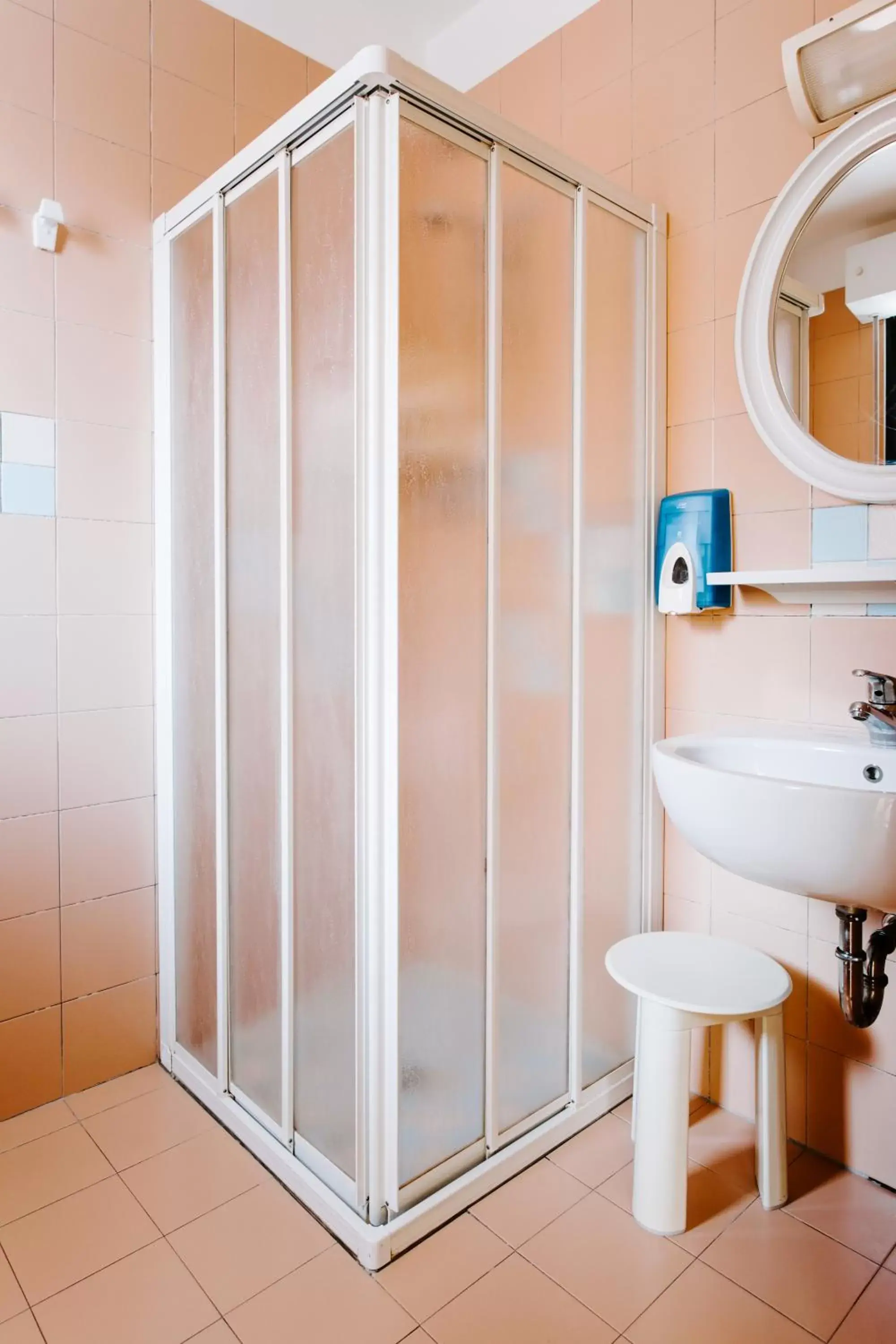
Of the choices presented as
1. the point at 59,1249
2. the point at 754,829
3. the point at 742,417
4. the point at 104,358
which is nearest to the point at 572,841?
the point at 754,829

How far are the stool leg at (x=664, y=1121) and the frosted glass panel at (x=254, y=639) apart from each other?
2.33 ft

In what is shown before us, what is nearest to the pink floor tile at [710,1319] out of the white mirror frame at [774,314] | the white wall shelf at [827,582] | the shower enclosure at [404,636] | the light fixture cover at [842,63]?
the shower enclosure at [404,636]

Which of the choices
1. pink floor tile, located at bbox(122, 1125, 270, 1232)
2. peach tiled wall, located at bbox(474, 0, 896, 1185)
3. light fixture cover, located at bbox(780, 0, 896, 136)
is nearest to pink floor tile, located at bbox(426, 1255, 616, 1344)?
pink floor tile, located at bbox(122, 1125, 270, 1232)

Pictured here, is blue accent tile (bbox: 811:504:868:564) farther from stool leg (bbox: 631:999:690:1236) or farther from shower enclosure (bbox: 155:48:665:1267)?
stool leg (bbox: 631:999:690:1236)

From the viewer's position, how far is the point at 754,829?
1.30 m

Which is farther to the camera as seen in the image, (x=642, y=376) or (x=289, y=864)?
(x=642, y=376)

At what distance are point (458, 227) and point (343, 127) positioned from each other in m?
0.24

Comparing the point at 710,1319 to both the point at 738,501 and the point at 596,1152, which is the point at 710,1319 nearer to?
the point at 596,1152

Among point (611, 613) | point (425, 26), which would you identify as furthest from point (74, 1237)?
point (425, 26)

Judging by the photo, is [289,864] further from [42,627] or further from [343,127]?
[343,127]

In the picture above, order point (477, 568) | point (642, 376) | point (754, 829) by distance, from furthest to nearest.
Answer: point (642, 376), point (477, 568), point (754, 829)

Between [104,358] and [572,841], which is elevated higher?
[104,358]

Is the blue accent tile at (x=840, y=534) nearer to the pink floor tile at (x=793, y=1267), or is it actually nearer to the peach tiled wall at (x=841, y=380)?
the peach tiled wall at (x=841, y=380)

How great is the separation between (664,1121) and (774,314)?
155 cm
